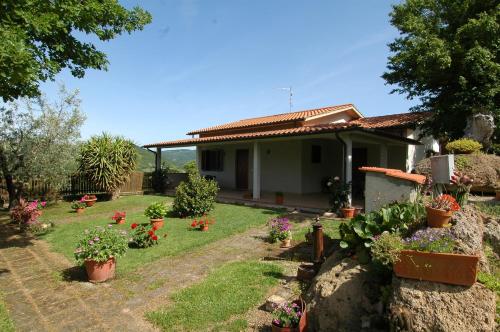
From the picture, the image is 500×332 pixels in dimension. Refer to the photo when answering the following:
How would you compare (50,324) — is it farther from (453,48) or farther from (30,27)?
(453,48)

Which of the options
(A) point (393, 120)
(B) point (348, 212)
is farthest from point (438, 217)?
(A) point (393, 120)

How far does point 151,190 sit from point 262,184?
6.98m

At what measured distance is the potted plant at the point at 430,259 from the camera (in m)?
2.57

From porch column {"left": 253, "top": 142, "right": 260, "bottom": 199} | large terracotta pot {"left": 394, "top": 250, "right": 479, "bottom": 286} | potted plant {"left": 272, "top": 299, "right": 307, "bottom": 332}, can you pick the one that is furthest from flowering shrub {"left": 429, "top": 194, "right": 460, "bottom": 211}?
porch column {"left": 253, "top": 142, "right": 260, "bottom": 199}

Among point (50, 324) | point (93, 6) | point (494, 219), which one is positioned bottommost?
point (50, 324)

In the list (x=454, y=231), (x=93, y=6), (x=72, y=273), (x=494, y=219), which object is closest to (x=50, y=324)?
(x=72, y=273)

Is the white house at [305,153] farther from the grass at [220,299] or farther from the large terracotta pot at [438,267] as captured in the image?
the large terracotta pot at [438,267]

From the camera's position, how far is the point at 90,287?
16.0 feet

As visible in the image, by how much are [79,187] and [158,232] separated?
9757mm

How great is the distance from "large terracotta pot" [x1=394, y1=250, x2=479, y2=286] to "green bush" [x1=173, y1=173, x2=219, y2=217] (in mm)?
8022

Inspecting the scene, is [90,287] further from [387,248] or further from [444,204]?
[444,204]

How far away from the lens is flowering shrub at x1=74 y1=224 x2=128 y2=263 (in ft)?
16.5

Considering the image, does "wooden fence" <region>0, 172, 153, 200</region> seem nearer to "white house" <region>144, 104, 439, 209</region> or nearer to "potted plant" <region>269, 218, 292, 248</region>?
"white house" <region>144, 104, 439, 209</region>

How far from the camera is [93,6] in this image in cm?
611
